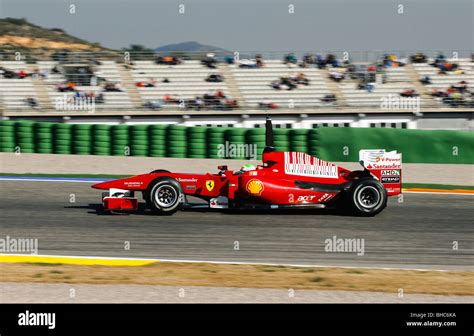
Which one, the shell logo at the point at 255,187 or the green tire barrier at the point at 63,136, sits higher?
the green tire barrier at the point at 63,136

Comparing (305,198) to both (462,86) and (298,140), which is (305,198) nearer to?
(298,140)

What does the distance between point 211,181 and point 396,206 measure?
410cm

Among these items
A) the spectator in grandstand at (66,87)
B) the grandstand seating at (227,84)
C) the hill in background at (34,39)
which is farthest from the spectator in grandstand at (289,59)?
the hill in background at (34,39)

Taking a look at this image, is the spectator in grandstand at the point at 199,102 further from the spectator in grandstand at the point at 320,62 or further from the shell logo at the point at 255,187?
the shell logo at the point at 255,187

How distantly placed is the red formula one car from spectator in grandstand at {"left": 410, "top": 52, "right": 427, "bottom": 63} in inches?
1096

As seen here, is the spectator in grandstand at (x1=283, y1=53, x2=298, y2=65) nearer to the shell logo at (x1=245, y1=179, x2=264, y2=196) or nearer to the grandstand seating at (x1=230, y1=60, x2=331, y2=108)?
the grandstand seating at (x1=230, y1=60, x2=331, y2=108)

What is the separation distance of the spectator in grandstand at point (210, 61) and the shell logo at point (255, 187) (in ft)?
84.9

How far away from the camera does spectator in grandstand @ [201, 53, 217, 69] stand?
38.8m

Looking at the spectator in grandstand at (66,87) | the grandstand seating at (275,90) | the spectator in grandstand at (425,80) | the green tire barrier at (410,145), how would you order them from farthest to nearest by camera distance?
the spectator in grandstand at (425,80) → the grandstand seating at (275,90) → the spectator in grandstand at (66,87) → the green tire barrier at (410,145)

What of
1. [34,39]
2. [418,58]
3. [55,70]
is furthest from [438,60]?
[34,39]

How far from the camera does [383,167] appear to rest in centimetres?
1402

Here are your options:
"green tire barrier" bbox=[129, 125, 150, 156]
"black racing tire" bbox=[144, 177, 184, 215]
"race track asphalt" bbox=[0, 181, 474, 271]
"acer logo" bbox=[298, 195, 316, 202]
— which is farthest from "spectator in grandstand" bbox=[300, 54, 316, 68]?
"black racing tire" bbox=[144, 177, 184, 215]

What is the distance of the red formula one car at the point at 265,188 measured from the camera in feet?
44.2

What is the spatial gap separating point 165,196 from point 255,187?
1.63m
